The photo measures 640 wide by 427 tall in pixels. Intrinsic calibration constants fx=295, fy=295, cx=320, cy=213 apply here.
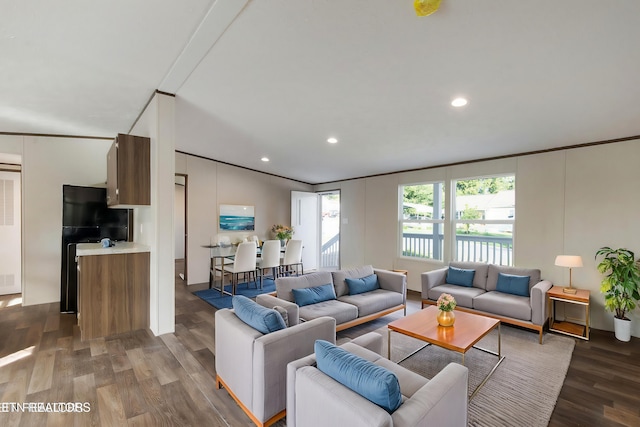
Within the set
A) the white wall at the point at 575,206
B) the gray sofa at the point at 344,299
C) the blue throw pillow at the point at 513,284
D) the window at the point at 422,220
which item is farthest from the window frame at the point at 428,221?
the gray sofa at the point at 344,299

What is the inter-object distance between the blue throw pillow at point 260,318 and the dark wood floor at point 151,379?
2.05ft

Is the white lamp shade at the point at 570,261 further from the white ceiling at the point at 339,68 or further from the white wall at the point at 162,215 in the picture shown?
the white wall at the point at 162,215

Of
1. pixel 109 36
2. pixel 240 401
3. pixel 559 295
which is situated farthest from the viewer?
pixel 559 295

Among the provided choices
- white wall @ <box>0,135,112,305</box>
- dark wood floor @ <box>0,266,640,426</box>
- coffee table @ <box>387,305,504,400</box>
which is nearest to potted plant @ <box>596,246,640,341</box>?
dark wood floor @ <box>0,266,640,426</box>

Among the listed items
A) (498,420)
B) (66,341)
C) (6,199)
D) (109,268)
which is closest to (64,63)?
(109,268)

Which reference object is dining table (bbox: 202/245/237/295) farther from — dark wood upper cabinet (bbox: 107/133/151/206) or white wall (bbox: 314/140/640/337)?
white wall (bbox: 314/140/640/337)

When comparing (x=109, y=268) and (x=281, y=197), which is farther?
(x=281, y=197)

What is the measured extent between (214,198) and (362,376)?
5.73 metres

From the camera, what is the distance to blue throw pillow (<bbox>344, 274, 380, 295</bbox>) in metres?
4.05

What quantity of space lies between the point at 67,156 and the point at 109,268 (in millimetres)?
2736

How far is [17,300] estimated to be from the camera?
15.2 feet

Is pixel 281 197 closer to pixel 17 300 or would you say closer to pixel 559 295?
pixel 17 300

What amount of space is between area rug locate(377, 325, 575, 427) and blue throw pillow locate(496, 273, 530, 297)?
1.62 feet

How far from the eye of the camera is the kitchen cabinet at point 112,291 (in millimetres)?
3199
